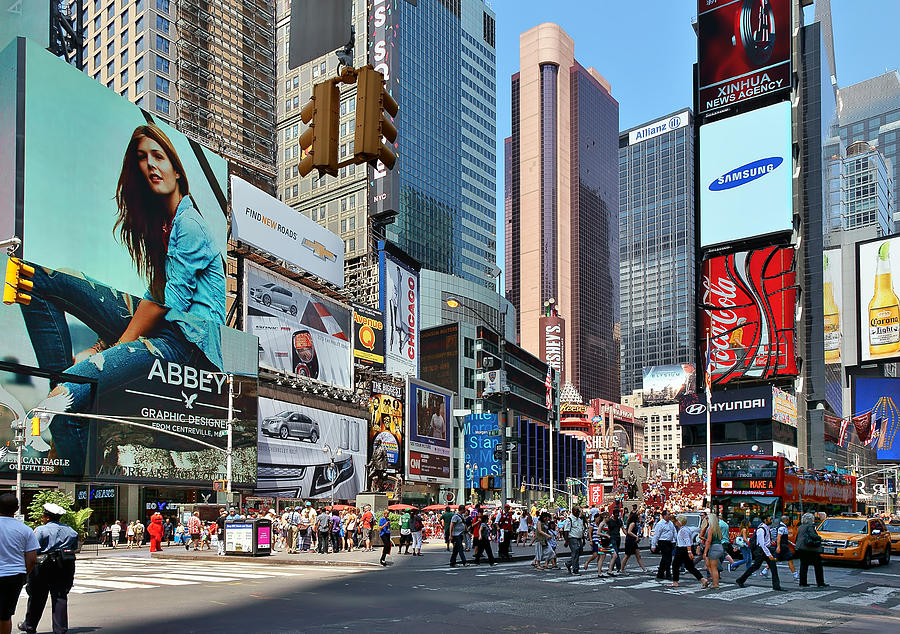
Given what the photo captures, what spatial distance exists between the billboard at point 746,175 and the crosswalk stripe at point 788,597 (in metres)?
98.1

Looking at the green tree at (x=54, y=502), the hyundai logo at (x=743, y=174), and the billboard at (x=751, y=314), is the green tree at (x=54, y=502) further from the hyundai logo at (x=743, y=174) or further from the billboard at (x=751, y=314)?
the hyundai logo at (x=743, y=174)

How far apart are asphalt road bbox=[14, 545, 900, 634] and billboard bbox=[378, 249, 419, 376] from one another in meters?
78.2

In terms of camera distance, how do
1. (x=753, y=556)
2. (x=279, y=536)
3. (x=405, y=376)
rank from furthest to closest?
(x=405, y=376), (x=279, y=536), (x=753, y=556)

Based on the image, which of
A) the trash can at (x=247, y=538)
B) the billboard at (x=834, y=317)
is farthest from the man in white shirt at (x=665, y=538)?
the billboard at (x=834, y=317)

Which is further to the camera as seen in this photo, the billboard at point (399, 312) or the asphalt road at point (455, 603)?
the billboard at point (399, 312)

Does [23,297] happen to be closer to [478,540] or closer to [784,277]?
[478,540]

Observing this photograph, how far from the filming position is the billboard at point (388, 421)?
95.6m

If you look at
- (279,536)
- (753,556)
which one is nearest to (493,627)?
(753,556)

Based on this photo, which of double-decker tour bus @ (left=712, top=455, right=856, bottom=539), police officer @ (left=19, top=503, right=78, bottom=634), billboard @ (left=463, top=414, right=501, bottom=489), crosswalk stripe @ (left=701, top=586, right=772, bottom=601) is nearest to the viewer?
police officer @ (left=19, top=503, right=78, bottom=634)

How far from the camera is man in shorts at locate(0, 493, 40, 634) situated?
32.3 ft

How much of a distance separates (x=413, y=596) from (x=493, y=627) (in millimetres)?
4694

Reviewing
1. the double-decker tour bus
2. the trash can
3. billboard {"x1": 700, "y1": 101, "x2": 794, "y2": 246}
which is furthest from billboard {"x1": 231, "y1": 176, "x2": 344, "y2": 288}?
the double-decker tour bus

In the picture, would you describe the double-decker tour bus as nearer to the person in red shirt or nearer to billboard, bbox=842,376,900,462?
the person in red shirt

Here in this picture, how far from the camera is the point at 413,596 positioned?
18469 millimetres
